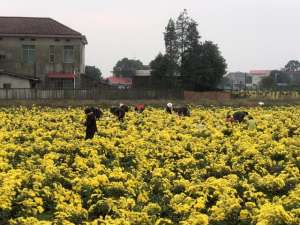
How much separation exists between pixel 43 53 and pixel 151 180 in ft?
179

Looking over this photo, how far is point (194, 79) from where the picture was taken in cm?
6575

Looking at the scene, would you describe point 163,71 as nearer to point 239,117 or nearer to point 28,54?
point 28,54

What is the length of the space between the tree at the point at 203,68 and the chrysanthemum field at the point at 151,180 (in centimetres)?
3936

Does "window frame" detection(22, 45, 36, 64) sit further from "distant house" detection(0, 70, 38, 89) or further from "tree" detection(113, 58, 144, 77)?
"tree" detection(113, 58, 144, 77)

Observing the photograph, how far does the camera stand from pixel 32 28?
6788 cm

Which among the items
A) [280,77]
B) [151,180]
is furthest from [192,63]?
[280,77]

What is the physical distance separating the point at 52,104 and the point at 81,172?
35.9 meters

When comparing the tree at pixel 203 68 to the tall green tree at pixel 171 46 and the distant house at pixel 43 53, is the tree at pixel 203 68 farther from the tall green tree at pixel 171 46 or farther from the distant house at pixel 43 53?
the distant house at pixel 43 53

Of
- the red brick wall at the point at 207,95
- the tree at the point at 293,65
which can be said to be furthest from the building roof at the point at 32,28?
the tree at the point at 293,65

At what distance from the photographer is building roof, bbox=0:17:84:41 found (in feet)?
219

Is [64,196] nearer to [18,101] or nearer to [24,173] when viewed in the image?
[24,173]

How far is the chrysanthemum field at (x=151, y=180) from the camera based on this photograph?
10.7 m

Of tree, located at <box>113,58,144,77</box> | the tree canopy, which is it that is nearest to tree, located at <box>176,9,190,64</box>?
the tree canopy

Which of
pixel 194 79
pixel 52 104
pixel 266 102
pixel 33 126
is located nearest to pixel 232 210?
pixel 33 126
